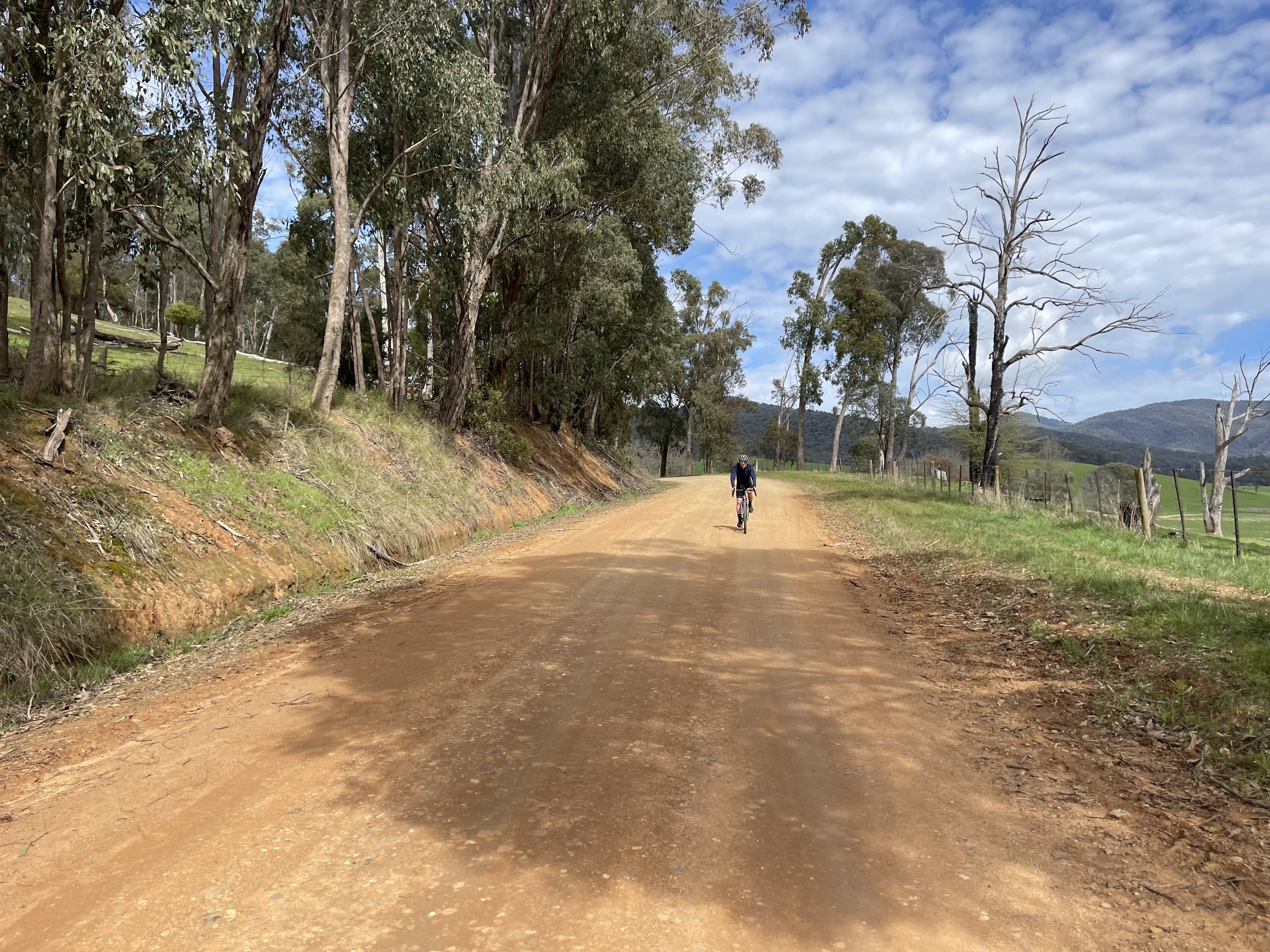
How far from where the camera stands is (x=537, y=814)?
3.54m

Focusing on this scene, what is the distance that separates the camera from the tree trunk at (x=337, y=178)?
12.9m

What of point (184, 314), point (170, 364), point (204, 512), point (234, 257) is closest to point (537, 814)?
point (204, 512)

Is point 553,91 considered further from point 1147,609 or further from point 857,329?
point 857,329

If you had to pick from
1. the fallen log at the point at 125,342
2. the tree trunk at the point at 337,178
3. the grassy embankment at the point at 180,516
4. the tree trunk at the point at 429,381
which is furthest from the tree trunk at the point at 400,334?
the fallen log at the point at 125,342

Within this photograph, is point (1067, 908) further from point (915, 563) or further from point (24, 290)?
point (24, 290)

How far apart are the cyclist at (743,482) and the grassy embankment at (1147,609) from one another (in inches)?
107

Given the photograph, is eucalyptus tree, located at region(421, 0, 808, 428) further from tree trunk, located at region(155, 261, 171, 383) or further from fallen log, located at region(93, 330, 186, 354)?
fallen log, located at region(93, 330, 186, 354)

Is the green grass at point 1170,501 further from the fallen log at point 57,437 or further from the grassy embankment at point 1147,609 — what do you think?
the fallen log at point 57,437

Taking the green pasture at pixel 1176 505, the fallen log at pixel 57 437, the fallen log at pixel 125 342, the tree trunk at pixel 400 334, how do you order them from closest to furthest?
the fallen log at pixel 57 437, the tree trunk at pixel 400 334, the green pasture at pixel 1176 505, the fallen log at pixel 125 342

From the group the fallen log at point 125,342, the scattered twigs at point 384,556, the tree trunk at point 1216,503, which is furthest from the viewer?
the tree trunk at point 1216,503

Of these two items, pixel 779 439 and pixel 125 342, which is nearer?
pixel 125 342

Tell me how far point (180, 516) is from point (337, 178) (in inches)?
322

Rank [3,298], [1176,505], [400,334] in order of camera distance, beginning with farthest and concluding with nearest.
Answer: [1176,505]
[400,334]
[3,298]

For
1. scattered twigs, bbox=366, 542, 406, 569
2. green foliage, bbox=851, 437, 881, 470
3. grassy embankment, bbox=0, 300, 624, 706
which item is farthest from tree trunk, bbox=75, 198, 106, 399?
green foliage, bbox=851, 437, 881, 470
